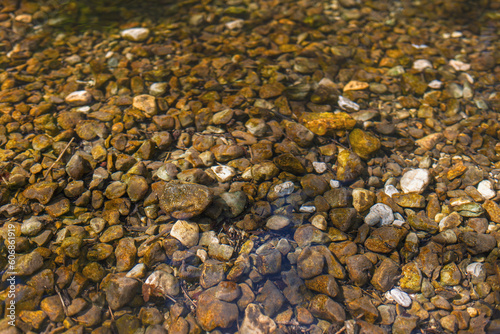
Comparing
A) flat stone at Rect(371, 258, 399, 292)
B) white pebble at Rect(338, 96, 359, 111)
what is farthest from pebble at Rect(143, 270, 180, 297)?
white pebble at Rect(338, 96, 359, 111)

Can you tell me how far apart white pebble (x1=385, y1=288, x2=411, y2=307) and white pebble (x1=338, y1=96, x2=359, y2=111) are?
1.60 meters

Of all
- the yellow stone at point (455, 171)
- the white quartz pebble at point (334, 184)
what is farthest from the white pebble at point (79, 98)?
the yellow stone at point (455, 171)

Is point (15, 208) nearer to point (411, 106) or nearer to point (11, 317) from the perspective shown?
point (11, 317)

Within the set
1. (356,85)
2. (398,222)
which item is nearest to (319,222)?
(398,222)

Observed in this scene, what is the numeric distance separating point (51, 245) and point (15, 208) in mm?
419

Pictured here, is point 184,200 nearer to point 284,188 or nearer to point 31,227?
point 284,188

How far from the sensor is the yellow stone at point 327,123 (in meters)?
2.73

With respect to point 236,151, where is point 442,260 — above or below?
below

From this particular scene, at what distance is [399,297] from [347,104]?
1.70 meters

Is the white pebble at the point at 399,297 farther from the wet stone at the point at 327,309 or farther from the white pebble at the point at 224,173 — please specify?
the white pebble at the point at 224,173

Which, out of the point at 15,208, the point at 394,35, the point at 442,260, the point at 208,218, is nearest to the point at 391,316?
the point at 442,260

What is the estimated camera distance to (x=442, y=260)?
2.11m

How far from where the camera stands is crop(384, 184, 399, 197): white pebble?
2453 millimetres

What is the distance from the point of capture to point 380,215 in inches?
90.4
